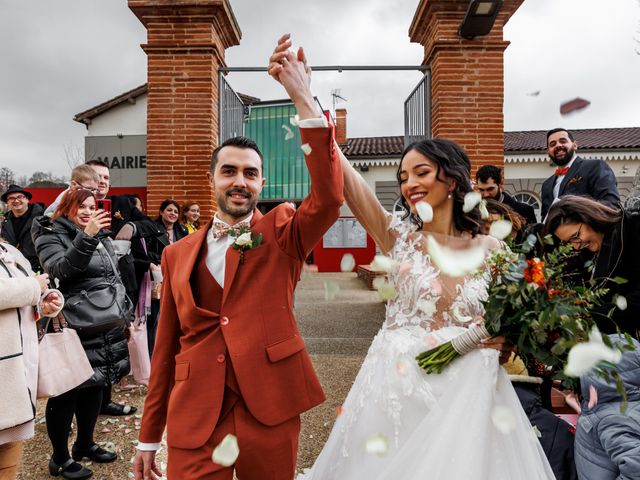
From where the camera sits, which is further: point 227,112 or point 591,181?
point 227,112

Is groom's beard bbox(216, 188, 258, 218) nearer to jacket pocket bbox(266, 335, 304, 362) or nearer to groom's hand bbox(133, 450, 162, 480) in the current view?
jacket pocket bbox(266, 335, 304, 362)

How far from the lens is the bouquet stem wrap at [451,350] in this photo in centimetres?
178

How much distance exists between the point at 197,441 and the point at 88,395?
7.15ft

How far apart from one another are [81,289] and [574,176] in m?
4.33

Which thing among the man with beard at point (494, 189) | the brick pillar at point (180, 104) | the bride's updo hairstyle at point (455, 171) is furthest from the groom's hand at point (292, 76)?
the brick pillar at point (180, 104)

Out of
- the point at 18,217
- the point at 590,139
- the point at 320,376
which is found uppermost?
the point at 590,139

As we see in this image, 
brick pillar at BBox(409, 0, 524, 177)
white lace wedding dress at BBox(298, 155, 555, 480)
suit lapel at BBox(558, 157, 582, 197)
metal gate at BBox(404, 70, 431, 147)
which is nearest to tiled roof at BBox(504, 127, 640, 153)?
metal gate at BBox(404, 70, 431, 147)

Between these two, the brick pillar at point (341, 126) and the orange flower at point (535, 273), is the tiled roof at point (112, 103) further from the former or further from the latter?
the orange flower at point (535, 273)

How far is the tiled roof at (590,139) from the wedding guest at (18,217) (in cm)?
2029

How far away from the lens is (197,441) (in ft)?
5.18

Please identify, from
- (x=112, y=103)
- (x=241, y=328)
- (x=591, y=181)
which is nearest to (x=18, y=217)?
(x=241, y=328)

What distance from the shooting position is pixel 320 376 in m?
5.27

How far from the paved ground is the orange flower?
245cm

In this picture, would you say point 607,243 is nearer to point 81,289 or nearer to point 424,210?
point 424,210
